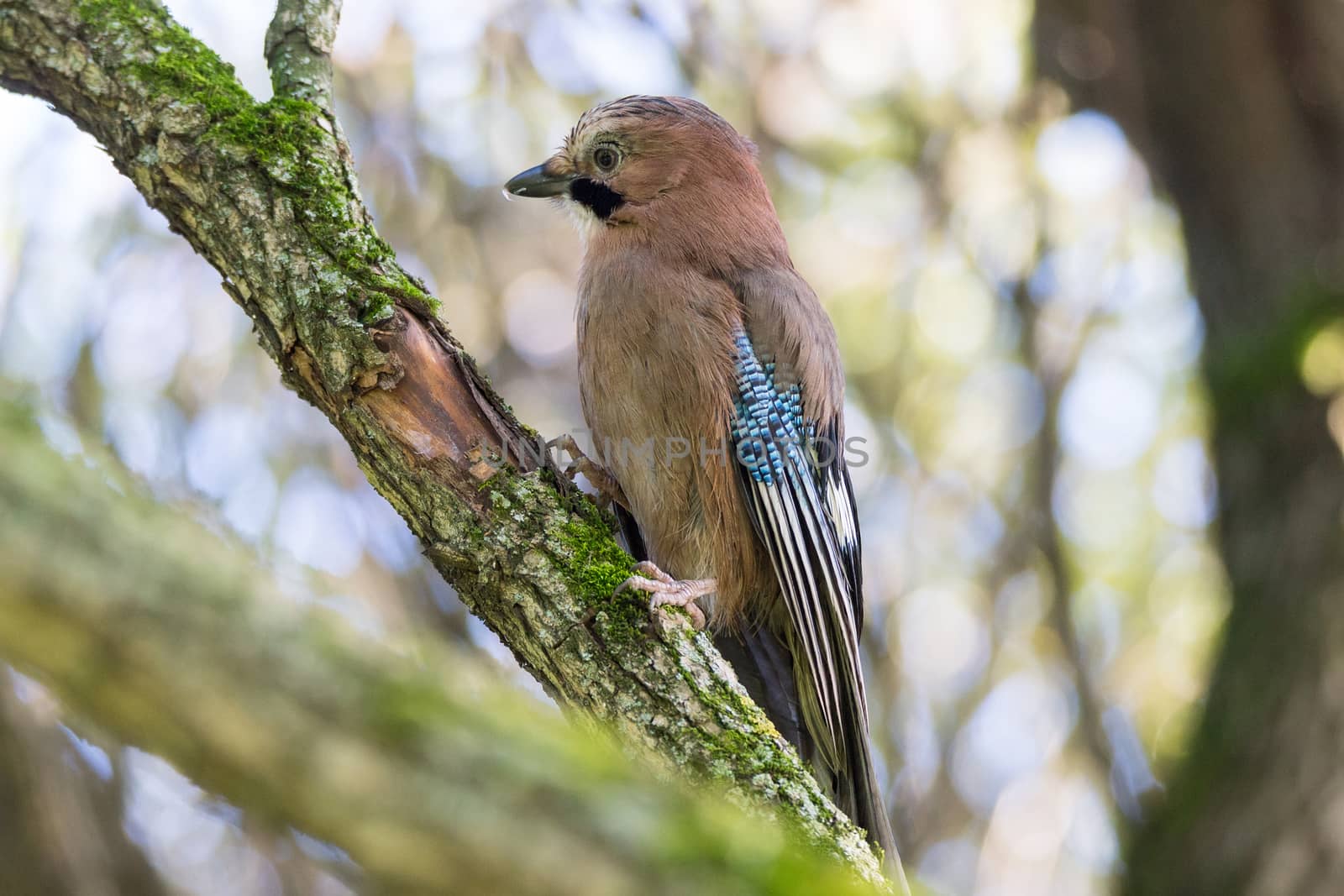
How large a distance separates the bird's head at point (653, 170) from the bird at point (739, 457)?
83 millimetres

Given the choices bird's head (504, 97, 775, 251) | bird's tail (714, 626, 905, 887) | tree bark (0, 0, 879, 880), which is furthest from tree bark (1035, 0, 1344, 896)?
tree bark (0, 0, 879, 880)

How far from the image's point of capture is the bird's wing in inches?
143

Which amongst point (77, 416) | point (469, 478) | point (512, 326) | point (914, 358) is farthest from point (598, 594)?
point (914, 358)

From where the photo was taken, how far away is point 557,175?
4.46 metres

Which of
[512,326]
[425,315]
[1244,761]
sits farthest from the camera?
[512,326]

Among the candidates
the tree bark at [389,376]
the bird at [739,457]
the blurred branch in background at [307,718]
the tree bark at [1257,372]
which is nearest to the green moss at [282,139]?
the tree bark at [389,376]

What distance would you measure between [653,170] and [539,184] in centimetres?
47

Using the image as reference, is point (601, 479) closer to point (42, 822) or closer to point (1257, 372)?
point (42, 822)

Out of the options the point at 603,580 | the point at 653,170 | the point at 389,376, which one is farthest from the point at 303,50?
the point at 603,580

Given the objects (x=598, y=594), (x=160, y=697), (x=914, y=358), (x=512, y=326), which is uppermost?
(x=914, y=358)

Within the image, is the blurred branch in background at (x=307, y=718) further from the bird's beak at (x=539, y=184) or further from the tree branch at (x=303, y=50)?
the bird's beak at (x=539, y=184)

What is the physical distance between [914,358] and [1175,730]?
283 cm

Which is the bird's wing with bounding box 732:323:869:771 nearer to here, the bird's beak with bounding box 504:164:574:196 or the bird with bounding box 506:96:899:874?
the bird with bounding box 506:96:899:874

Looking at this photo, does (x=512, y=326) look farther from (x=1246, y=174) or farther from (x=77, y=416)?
(x=1246, y=174)
